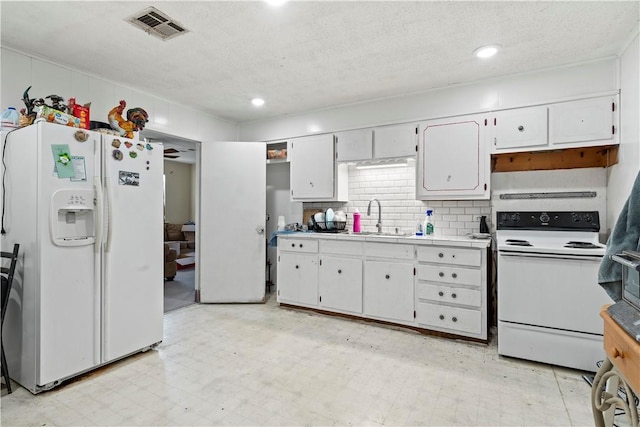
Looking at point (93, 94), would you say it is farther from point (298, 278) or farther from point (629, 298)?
point (629, 298)

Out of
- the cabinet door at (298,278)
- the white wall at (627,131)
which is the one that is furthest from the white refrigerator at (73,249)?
the white wall at (627,131)

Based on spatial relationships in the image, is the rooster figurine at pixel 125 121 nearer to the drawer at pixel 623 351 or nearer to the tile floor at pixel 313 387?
the tile floor at pixel 313 387

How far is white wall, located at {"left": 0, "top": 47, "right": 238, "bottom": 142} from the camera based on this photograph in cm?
255

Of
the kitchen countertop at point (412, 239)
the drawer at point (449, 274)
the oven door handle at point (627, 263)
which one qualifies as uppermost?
the oven door handle at point (627, 263)

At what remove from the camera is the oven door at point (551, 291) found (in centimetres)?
237

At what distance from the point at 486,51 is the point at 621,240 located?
185 cm

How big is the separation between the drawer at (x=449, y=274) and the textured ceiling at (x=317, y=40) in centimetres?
179

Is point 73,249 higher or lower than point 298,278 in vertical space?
higher

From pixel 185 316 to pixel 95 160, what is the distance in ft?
6.62

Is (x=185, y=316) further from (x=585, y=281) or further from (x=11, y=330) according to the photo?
(x=585, y=281)

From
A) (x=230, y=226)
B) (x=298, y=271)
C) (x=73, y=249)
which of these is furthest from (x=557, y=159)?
(x=73, y=249)

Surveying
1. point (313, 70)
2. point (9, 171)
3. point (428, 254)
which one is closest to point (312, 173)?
point (313, 70)

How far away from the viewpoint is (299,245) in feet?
12.7

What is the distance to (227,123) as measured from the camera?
183 inches
